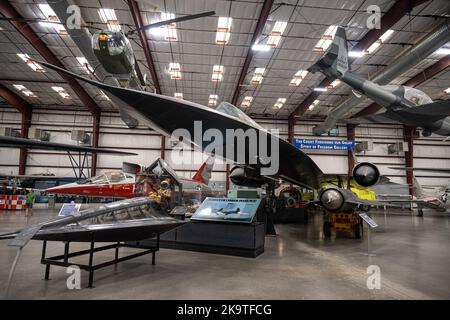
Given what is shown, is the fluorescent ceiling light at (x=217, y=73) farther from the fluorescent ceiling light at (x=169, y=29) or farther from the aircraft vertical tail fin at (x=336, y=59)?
the aircraft vertical tail fin at (x=336, y=59)

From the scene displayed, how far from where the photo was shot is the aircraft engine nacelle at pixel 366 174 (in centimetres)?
716

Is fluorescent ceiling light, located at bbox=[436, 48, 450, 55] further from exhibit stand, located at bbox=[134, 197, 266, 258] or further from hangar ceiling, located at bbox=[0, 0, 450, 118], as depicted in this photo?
exhibit stand, located at bbox=[134, 197, 266, 258]

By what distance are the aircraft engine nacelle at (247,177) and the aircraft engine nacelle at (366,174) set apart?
2708mm

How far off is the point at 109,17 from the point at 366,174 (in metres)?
12.3

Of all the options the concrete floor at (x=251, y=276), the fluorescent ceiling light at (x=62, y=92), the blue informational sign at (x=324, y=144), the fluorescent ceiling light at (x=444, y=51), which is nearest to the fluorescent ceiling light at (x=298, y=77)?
the blue informational sign at (x=324, y=144)

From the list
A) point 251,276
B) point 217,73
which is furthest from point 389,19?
point 251,276

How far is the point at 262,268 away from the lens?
427 centimetres

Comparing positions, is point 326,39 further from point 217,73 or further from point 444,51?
point 217,73

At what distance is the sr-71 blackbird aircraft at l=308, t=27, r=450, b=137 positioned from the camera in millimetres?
7656

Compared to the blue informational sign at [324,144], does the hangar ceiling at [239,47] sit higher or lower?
higher

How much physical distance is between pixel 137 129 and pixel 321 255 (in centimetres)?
2081
